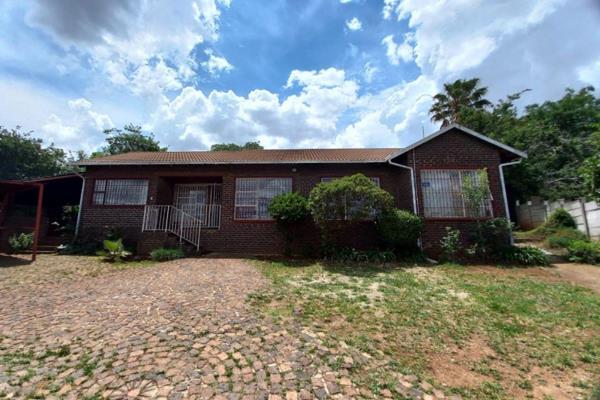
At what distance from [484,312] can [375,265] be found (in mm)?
3793

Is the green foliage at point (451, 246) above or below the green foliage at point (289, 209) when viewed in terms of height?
below

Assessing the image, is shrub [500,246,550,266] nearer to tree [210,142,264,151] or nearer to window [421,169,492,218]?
window [421,169,492,218]

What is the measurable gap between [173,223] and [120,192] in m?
2.97

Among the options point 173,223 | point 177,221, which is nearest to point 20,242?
point 173,223

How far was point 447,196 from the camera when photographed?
10461 millimetres

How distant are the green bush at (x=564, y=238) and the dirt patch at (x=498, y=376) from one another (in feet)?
31.3

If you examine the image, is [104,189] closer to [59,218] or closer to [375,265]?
[59,218]

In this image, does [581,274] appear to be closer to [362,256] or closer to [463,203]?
[463,203]

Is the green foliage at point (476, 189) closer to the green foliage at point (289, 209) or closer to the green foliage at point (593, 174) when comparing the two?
the green foliage at point (593, 174)

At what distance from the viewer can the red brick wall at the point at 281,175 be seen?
415 inches

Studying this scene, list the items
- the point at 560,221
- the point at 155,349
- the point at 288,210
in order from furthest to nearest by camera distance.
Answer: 1. the point at 560,221
2. the point at 288,210
3. the point at 155,349

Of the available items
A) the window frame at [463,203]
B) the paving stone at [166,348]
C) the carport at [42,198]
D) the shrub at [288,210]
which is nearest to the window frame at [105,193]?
the carport at [42,198]

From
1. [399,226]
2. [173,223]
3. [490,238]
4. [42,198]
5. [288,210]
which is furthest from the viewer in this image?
[173,223]

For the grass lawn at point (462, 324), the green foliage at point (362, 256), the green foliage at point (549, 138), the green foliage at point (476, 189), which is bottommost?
the grass lawn at point (462, 324)
